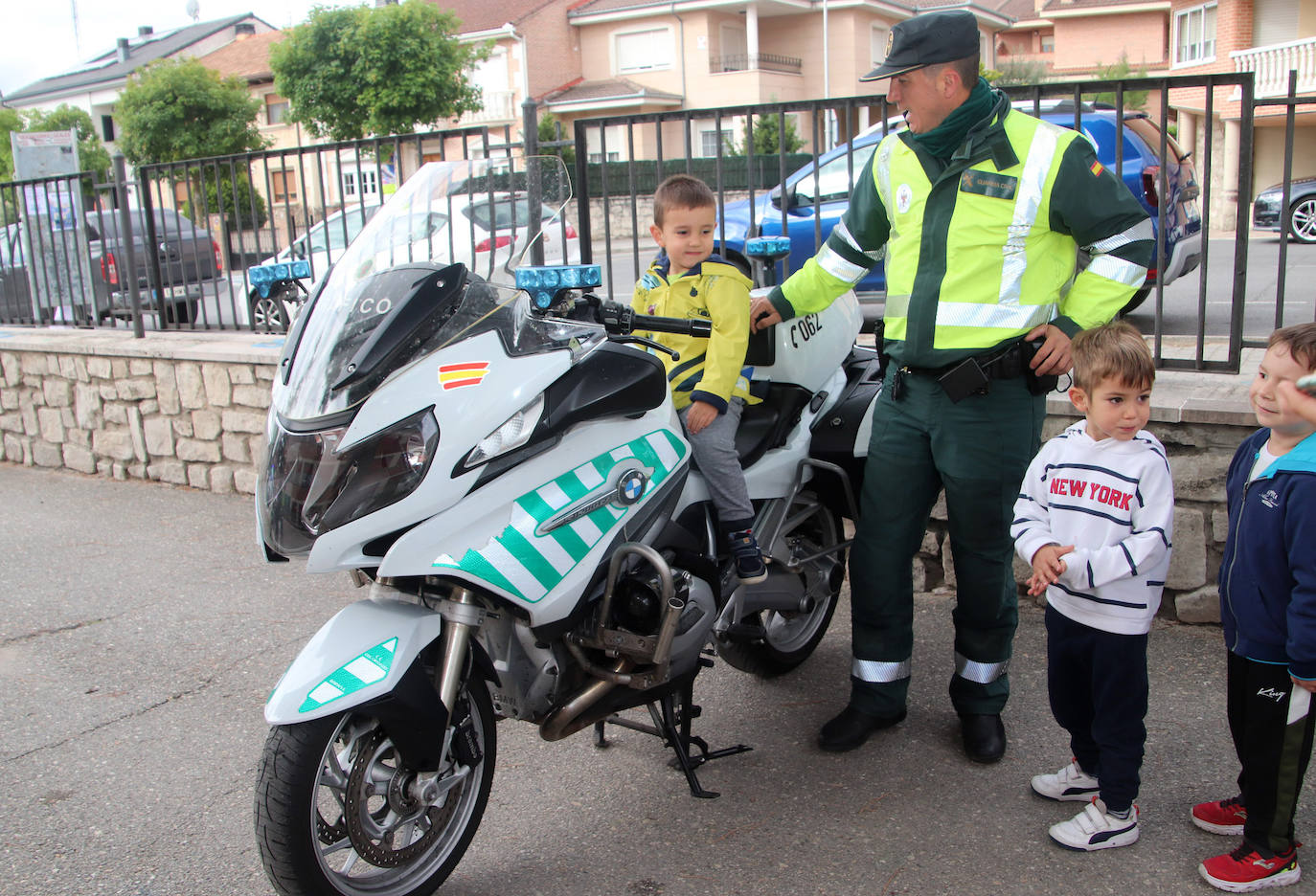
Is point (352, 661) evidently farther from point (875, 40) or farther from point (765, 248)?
point (875, 40)

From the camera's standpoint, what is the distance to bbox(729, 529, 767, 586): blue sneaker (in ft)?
10.0

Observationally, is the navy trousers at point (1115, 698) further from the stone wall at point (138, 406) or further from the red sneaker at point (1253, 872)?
the stone wall at point (138, 406)

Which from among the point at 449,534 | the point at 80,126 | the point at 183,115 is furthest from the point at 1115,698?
the point at 80,126

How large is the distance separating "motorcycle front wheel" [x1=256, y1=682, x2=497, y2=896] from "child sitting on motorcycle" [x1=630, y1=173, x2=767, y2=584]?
0.88m

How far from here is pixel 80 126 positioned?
4962 cm

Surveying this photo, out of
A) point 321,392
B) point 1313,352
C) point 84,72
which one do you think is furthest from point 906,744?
point 84,72

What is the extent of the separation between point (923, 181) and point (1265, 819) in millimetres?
1733

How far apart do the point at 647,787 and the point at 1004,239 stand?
1740mm

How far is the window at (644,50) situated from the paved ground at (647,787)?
4030 centimetres

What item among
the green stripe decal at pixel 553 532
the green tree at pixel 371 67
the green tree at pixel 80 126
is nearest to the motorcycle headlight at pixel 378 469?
the green stripe decal at pixel 553 532

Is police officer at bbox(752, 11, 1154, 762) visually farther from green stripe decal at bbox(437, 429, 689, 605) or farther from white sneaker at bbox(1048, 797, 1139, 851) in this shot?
green stripe decal at bbox(437, 429, 689, 605)

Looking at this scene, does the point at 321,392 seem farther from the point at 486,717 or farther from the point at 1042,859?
the point at 1042,859

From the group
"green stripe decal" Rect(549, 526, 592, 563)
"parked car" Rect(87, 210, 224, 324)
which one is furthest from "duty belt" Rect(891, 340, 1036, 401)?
"parked car" Rect(87, 210, 224, 324)

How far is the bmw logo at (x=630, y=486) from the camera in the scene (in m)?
2.57
